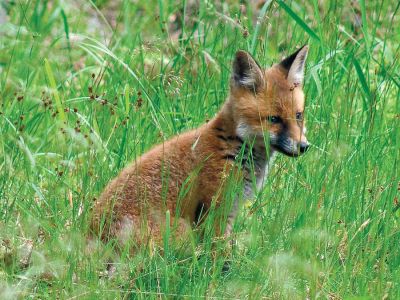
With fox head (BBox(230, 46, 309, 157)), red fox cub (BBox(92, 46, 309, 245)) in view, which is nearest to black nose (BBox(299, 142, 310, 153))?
red fox cub (BBox(92, 46, 309, 245))

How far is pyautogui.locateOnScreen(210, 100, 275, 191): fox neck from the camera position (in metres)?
5.37

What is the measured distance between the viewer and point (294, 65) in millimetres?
5473

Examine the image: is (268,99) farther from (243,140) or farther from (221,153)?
(221,153)

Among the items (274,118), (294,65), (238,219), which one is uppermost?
(294,65)

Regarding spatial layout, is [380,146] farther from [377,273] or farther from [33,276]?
[33,276]

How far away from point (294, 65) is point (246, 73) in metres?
0.31

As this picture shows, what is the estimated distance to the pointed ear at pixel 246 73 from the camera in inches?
209

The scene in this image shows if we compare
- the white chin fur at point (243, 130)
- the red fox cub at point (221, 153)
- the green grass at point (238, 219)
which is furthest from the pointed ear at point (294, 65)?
the white chin fur at point (243, 130)

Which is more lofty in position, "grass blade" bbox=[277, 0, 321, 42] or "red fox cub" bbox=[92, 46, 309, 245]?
"grass blade" bbox=[277, 0, 321, 42]

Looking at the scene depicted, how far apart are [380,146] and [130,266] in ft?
6.59

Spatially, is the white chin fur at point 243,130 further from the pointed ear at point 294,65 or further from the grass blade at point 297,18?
the grass blade at point 297,18

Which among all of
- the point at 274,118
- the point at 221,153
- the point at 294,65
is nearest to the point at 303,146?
the point at 274,118

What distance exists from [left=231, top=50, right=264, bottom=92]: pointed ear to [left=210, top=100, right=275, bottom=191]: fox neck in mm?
148

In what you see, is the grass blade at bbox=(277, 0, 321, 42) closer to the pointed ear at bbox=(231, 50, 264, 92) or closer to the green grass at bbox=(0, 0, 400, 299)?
the green grass at bbox=(0, 0, 400, 299)
